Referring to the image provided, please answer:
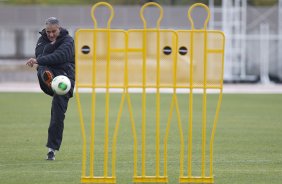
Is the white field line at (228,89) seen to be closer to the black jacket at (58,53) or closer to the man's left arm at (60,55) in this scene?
the black jacket at (58,53)

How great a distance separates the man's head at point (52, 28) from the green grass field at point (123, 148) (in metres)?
1.77

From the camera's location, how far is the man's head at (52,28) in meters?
12.4

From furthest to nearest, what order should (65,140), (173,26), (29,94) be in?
(173,26) < (29,94) < (65,140)

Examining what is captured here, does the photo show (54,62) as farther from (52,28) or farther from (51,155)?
(51,155)

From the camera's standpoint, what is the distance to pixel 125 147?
48.2 ft

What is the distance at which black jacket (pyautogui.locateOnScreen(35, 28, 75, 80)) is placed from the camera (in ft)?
40.4

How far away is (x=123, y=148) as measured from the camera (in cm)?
1455

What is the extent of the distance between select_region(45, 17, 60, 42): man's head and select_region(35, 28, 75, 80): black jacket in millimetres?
79

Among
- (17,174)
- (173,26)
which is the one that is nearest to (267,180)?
(17,174)

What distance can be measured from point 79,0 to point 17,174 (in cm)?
4069

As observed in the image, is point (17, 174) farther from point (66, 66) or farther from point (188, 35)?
point (188, 35)

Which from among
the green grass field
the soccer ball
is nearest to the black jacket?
the soccer ball

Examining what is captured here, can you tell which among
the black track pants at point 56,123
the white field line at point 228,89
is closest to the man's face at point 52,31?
the black track pants at point 56,123

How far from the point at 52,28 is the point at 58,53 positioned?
356mm
